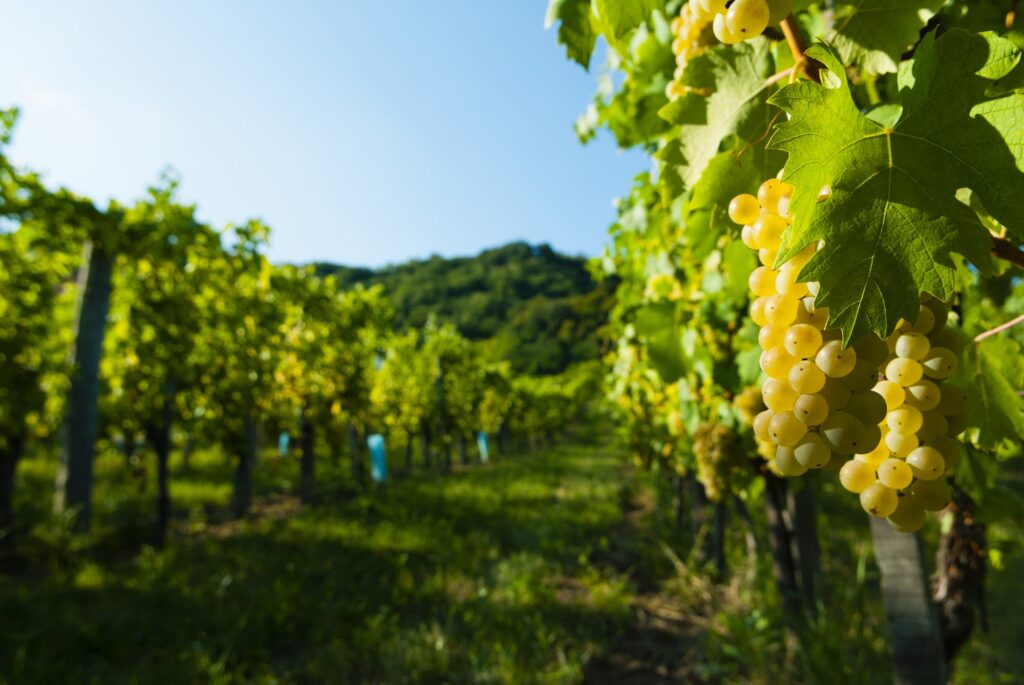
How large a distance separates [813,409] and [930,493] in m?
0.23

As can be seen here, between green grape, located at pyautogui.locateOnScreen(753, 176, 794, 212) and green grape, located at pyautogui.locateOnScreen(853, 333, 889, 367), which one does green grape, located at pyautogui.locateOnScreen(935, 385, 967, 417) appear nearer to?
green grape, located at pyautogui.locateOnScreen(853, 333, 889, 367)

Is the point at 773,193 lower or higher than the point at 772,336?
higher

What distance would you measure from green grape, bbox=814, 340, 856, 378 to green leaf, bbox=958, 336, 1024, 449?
48 cm

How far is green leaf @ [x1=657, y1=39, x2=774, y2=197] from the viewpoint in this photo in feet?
3.08

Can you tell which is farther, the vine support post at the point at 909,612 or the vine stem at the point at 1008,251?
the vine support post at the point at 909,612

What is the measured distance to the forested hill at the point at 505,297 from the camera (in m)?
63.0

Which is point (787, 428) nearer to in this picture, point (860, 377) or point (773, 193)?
point (860, 377)

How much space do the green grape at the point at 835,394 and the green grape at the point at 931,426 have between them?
0.17 metres

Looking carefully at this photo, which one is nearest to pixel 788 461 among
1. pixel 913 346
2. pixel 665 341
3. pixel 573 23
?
pixel 913 346

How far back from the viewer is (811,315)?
0.76 metres

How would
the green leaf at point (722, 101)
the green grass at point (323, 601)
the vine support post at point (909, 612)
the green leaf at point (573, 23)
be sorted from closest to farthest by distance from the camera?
the green leaf at point (722, 101)
the green leaf at point (573, 23)
the vine support post at point (909, 612)
the green grass at point (323, 601)

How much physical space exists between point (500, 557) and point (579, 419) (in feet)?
163

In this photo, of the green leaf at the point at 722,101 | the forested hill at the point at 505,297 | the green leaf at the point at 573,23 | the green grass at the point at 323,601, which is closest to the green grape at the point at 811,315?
the green leaf at the point at 722,101

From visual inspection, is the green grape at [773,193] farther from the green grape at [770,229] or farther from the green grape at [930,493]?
the green grape at [930,493]
